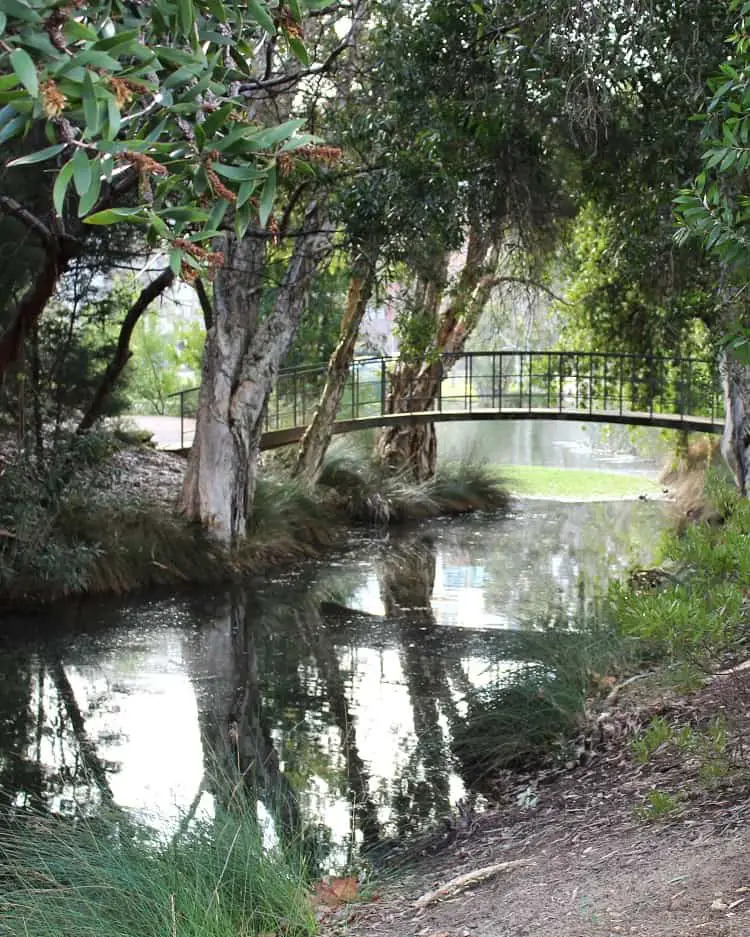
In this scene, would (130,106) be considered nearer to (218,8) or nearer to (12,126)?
(218,8)

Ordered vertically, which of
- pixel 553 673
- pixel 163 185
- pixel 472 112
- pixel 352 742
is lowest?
pixel 352 742

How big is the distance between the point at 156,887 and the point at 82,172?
2.57 meters

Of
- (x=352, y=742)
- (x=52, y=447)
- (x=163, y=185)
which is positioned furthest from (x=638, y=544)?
(x=163, y=185)

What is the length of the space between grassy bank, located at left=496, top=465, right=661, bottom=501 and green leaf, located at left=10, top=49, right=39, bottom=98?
1591 centimetres

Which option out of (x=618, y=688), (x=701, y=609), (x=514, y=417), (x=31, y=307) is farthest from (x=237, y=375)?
(x=701, y=609)

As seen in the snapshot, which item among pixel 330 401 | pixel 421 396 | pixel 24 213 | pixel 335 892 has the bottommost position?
pixel 335 892

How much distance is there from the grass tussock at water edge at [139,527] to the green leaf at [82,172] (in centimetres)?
629

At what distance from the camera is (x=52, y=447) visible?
474 inches

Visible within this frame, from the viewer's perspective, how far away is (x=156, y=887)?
389 cm

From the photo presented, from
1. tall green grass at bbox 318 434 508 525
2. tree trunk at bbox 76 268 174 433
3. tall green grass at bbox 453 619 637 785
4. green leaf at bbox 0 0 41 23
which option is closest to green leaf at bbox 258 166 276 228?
green leaf at bbox 0 0 41 23

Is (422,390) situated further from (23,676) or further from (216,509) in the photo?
(23,676)

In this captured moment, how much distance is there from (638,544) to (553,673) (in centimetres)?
725

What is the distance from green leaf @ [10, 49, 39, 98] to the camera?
6.57ft

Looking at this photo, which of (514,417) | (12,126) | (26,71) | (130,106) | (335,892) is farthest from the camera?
(514,417)
